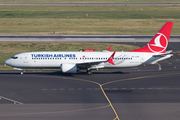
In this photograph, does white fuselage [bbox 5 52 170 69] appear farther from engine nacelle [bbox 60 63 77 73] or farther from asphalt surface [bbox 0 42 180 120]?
asphalt surface [bbox 0 42 180 120]

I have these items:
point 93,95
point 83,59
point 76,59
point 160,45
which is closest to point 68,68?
point 76,59

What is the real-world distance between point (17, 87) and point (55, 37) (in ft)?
161

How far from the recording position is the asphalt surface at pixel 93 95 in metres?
31.1

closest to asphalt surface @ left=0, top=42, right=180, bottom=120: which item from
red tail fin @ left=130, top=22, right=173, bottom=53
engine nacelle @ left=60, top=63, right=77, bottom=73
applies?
engine nacelle @ left=60, top=63, right=77, bottom=73

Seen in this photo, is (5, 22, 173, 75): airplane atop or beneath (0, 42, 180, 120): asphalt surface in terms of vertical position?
atop

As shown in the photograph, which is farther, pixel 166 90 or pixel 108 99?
pixel 166 90

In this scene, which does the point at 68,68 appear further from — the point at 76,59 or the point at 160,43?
the point at 160,43

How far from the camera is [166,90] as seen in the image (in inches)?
1634

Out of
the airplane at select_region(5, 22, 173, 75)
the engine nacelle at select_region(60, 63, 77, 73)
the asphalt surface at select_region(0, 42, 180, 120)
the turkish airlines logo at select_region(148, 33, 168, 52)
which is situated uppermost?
the turkish airlines logo at select_region(148, 33, 168, 52)

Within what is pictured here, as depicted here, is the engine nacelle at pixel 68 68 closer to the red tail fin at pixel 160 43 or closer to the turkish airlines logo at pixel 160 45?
the red tail fin at pixel 160 43

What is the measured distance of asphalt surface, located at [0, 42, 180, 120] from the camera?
3114 cm

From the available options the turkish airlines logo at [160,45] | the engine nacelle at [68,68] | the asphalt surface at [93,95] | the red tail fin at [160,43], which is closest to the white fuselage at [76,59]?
the engine nacelle at [68,68]
